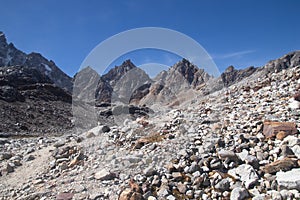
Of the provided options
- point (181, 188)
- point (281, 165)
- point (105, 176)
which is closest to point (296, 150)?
point (281, 165)

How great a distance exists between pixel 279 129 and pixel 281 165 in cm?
189

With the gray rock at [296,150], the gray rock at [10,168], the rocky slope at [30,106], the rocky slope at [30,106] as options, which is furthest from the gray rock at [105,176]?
the rocky slope at [30,106]

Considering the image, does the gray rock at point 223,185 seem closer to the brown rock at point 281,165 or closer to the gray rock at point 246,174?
the gray rock at point 246,174

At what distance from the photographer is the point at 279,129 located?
866 centimetres

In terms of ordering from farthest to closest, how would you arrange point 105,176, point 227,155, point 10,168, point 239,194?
point 10,168 → point 105,176 → point 227,155 → point 239,194

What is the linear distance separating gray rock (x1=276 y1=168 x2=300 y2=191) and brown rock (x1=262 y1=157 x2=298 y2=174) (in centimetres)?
24

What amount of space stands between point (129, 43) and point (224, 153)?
1378 cm

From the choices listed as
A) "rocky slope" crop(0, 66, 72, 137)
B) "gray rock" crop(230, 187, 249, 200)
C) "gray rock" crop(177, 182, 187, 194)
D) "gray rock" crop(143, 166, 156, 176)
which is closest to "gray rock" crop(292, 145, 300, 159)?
"gray rock" crop(230, 187, 249, 200)

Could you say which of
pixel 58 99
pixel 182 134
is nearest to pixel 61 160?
pixel 182 134

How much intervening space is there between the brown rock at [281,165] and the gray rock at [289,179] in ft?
0.79

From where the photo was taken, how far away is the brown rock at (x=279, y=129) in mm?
8508

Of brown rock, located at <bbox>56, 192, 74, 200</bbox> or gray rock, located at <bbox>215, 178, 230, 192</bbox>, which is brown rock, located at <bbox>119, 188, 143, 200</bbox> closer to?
brown rock, located at <bbox>56, 192, 74, 200</bbox>

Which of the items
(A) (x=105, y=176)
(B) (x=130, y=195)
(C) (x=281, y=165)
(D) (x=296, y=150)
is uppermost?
(D) (x=296, y=150)

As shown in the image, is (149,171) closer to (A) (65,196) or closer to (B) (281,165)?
(A) (65,196)
